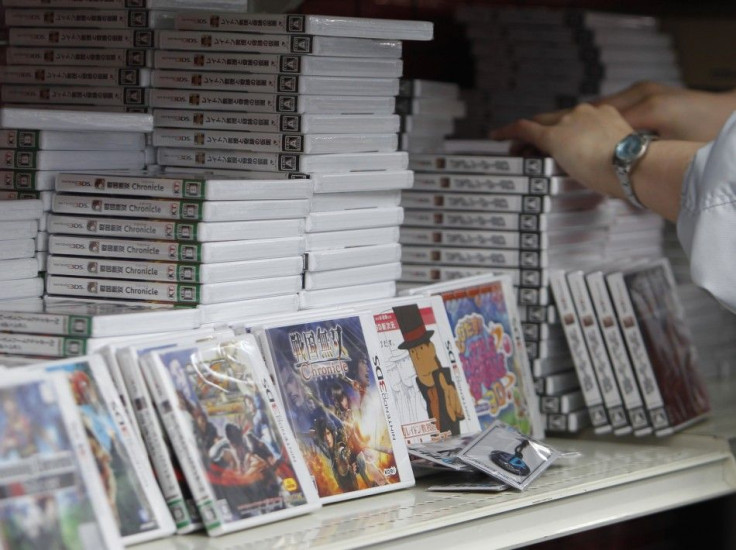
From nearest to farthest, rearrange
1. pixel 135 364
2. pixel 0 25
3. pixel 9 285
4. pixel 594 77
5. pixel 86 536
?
pixel 86 536 < pixel 135 364 < pixel 9 285 < pixel 0 25 < pixel 594 77

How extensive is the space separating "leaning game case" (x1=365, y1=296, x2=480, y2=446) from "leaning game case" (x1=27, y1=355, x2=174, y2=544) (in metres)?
0.51

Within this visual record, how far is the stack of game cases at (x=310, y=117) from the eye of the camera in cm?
219

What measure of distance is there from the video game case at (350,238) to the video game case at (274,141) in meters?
0.14

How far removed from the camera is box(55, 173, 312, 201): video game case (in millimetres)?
2002

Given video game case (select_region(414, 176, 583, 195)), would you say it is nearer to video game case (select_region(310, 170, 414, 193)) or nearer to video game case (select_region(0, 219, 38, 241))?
video game case (select_region(310, 170, 414, 193))

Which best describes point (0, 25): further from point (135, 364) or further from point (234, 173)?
point (135, 364)

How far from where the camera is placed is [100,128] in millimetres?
2143

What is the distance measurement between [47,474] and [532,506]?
83 centimetres

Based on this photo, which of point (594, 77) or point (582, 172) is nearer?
point (582, 172)

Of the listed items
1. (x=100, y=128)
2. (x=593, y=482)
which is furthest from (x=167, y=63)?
(x=593, y=482)

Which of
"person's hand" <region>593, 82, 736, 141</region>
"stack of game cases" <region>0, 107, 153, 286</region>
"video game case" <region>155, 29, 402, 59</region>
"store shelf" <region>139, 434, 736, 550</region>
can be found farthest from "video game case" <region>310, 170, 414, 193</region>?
"person's hand" <region>593, 82, 736, 141</region>

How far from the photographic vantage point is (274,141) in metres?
2.21

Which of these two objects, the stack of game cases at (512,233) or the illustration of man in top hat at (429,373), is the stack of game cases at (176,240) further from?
the stack of game cases at (512,233)

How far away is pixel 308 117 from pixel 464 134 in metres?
1.31
